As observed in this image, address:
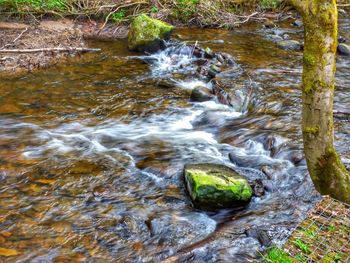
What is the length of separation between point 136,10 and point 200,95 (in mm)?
6061

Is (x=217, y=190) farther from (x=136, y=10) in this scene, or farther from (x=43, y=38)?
(x=136, y=10)

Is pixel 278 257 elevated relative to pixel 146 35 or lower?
lower

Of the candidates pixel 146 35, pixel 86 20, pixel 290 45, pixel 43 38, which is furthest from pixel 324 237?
pixel 86 20

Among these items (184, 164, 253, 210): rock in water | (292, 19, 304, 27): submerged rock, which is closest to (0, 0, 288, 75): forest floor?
(292, 19, 304, 27): submerged rock

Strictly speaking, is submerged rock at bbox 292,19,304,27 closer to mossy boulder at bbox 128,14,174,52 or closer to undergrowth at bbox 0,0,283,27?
undergrowth at bbox 0,0,283,27

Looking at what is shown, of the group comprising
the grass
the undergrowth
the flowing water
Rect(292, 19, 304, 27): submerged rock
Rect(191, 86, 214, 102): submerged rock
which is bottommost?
the flowing water

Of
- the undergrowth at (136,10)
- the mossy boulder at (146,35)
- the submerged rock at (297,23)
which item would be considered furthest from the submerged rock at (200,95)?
the submerged rock at (297,23)

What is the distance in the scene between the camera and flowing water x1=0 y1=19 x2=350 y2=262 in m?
3.92

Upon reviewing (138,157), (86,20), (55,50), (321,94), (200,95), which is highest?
(321,94)

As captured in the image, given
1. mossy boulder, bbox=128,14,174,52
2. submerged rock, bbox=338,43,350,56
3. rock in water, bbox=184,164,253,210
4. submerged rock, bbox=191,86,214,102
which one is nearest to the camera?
rock in water, bbox=184,164,253,210

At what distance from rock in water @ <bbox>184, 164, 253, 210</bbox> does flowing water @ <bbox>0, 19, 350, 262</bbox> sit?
11 cm

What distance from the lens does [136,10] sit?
40.7 feet

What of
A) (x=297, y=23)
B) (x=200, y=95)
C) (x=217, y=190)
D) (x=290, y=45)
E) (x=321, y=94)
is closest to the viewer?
(x=321, y=94)

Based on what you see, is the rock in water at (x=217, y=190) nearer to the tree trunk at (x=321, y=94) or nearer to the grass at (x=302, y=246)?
the tree trunk at (x=321, y=94)
